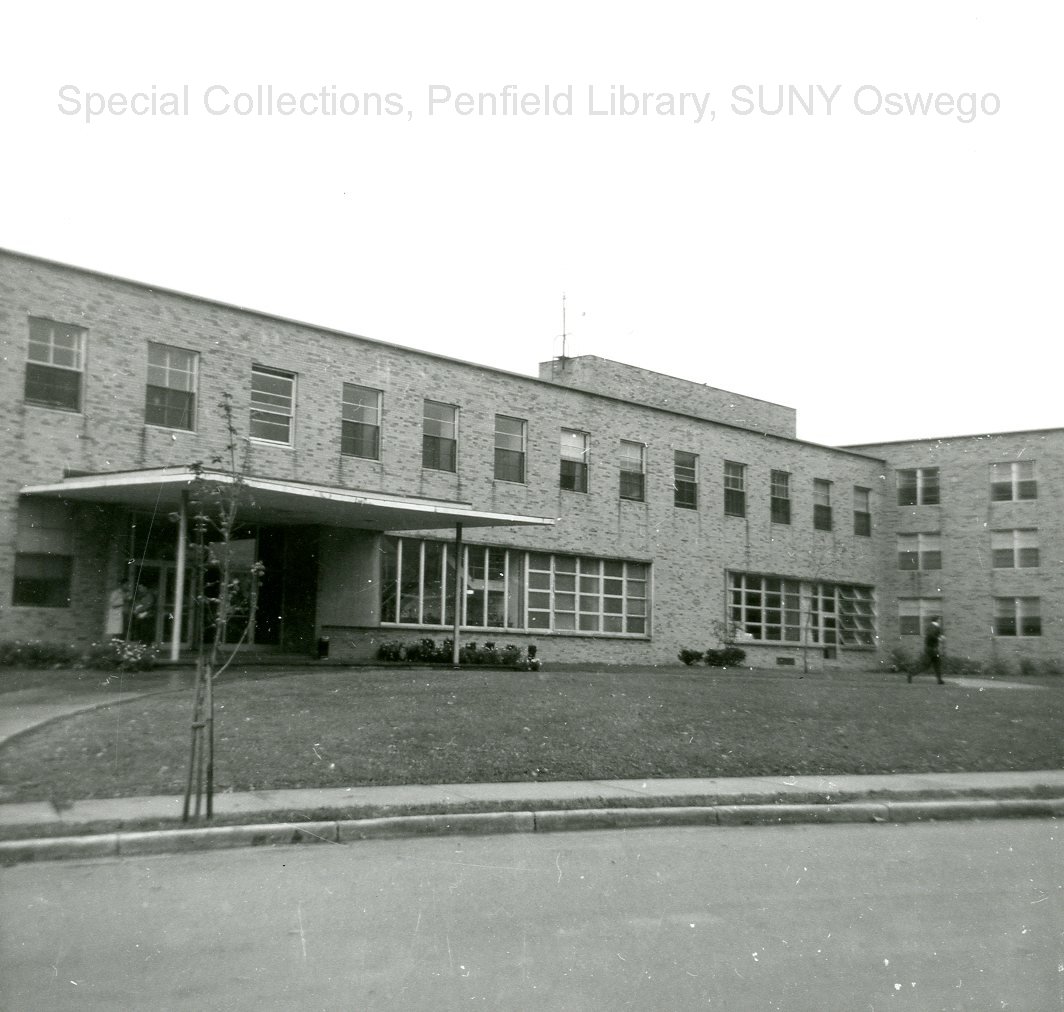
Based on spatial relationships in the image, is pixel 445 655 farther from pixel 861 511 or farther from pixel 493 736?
pixel 861 511

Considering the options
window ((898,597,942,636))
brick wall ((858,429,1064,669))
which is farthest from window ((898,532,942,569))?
window ((898,597,942,636))

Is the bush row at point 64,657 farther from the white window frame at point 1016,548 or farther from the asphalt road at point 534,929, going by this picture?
the white window frame at point 1016,548

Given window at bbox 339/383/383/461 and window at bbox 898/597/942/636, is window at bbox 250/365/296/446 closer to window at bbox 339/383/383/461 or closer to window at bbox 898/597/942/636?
window at bbox 339/383/383/461

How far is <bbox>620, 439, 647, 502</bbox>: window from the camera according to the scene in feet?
113

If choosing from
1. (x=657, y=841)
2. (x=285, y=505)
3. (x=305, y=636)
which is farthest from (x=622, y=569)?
(x=657, y=841)

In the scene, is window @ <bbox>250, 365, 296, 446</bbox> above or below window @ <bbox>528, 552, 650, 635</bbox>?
above

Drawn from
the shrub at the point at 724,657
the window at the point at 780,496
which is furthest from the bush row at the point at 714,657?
the window at the point at 780,496

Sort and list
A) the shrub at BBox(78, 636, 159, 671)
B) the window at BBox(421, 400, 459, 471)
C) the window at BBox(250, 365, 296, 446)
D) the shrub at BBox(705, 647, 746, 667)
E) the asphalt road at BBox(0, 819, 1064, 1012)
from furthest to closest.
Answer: the shrub at BBox(705, 647, 746, 667)
the window at BBox(421, 400, 459, 471)
the window at BBox(250, 365, 296, 446)
the shrub at BBox(78, 636, 159, 671)
the asphalt road at BBox(0, 819, 1064, 1012)

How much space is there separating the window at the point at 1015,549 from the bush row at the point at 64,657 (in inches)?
1325

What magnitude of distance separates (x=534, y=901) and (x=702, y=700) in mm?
11108

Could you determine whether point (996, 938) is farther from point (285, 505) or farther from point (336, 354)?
point (336, 354)

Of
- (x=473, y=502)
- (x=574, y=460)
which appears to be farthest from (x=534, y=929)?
(x=574, y=460)

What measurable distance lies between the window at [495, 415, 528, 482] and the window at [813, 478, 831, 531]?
14.5 m

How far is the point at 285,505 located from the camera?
2231 cm
